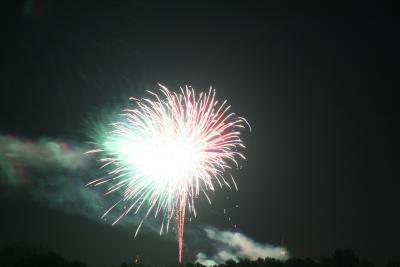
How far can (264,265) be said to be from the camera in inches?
2506

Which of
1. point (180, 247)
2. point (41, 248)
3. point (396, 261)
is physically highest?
point (41, 248)

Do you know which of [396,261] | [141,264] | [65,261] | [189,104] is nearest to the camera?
[189,104]

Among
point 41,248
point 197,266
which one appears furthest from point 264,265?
point 41,248

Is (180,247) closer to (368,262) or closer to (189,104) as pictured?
(189,104)

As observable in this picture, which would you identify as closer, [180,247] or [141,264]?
[180,247]

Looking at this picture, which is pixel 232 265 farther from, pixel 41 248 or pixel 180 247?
pixel 41 248

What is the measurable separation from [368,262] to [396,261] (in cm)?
404

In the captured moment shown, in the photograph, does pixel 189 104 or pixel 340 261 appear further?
pixel 340 261

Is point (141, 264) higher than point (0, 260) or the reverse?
the reverse

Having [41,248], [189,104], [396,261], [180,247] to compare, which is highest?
[41,248]

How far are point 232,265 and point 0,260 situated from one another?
162 feet

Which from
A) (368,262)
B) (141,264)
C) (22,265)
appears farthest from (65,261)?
(368,262)

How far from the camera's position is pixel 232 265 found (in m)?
67.5

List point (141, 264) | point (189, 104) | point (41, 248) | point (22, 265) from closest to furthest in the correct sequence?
1. point (189, 104)
2. point (22, 265)
3. point (141, 264)
4. point (41, 248)
